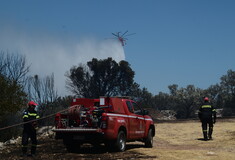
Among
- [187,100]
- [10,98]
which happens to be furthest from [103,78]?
[10,98]

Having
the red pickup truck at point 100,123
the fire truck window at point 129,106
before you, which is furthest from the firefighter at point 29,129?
the fire truck window at point 129,106

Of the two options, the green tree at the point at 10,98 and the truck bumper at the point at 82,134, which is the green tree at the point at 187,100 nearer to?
the green tree at the point at 10,98

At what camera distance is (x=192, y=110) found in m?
79.5

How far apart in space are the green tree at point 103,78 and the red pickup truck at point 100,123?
2129 inches

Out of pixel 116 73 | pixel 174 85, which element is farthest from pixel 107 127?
pixel 174 85

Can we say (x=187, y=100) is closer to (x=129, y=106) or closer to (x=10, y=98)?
(x=10, y=98)

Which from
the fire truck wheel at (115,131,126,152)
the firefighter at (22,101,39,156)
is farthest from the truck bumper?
the firefighter at (22,101,39,156)

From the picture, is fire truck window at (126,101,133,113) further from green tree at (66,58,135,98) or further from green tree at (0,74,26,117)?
green tree at (66,58,135,98)

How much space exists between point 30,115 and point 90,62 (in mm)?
58871

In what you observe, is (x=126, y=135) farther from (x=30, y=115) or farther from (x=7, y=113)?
(x=7, y=113)

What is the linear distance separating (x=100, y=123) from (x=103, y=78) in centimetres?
5713

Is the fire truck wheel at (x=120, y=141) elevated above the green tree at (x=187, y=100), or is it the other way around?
the green tree at (x=187, y=100)

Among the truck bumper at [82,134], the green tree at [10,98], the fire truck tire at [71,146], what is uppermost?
the green tree at [10,98]

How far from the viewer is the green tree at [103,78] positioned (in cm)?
6806
